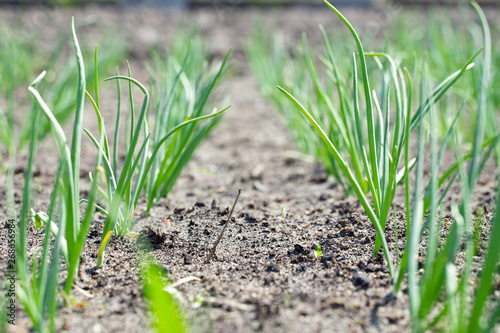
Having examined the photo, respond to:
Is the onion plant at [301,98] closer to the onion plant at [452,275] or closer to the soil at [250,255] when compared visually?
the soil at [250,255]

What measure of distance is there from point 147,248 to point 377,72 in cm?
196

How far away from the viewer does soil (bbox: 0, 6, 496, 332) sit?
844mm

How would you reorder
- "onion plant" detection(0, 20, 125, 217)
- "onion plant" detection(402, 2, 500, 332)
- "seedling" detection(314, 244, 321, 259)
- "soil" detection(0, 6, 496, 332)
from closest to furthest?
"onion plant" detection(402, 2, 500, 332)
"soil" detection(0, 6, 496, 332)
"seedling" detection(314, 244, 321, 259)
"onion plant" detection(0, 20, 125, 217)

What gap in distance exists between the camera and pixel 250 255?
3.71 ft

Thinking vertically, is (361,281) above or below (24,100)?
below

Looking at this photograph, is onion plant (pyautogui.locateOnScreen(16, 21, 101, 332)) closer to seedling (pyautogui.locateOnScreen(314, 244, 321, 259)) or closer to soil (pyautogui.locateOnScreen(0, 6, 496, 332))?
soil (pyautogui.locateOnScreen(0, 6, 496, 332))

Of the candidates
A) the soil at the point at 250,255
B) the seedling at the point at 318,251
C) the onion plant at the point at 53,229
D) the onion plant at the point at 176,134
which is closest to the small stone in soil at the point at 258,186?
the soil at the point at 250,255

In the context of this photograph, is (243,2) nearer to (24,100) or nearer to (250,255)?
(24,100)

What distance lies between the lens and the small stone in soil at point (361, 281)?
0.95 metres

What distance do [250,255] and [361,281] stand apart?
290mm

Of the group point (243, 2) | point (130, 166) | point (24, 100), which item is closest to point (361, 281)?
point (130, 166)

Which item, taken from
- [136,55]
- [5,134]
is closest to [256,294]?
[5,134]

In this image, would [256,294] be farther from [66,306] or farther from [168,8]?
[168,8]

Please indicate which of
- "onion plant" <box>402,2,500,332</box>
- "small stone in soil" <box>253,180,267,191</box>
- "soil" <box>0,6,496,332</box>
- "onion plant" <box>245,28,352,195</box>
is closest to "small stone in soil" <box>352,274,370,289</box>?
"soil" <box>0,6,496,332</box>
